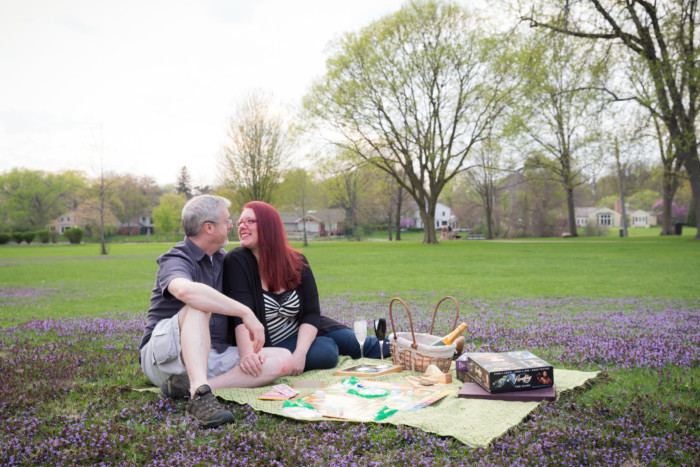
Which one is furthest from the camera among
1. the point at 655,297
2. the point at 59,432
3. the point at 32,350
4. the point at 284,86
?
the point at 284,86

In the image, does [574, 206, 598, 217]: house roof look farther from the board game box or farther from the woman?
the woman

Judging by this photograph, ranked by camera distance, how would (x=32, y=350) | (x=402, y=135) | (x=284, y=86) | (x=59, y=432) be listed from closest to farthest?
(x=59, y=432), (x=32, y=350), (x=402, y=135), (x=284, y=86)

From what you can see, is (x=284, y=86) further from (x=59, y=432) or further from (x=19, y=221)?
(x=19, y=221)

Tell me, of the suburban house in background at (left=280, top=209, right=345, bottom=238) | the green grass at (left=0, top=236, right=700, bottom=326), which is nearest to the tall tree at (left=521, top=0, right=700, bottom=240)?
the green grass at (left=0, top=236, right=700, bottom=326)

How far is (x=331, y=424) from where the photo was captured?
11.8 ft

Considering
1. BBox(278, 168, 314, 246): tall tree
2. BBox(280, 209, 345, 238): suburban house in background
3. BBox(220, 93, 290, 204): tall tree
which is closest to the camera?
BBox(220, 93, 290, 204): tall tree

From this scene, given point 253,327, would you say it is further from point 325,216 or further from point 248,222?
point 325,216

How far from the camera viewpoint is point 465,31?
3691cm

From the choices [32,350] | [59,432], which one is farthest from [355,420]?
[32,350]

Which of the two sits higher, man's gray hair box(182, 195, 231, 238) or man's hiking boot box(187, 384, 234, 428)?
man's gray hair box(182, 195, 231, 238)

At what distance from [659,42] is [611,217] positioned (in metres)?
95.9

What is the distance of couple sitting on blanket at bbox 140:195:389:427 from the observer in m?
3.96

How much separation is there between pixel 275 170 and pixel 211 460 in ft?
146

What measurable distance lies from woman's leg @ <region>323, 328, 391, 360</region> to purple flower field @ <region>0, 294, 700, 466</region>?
1240 millimetres
